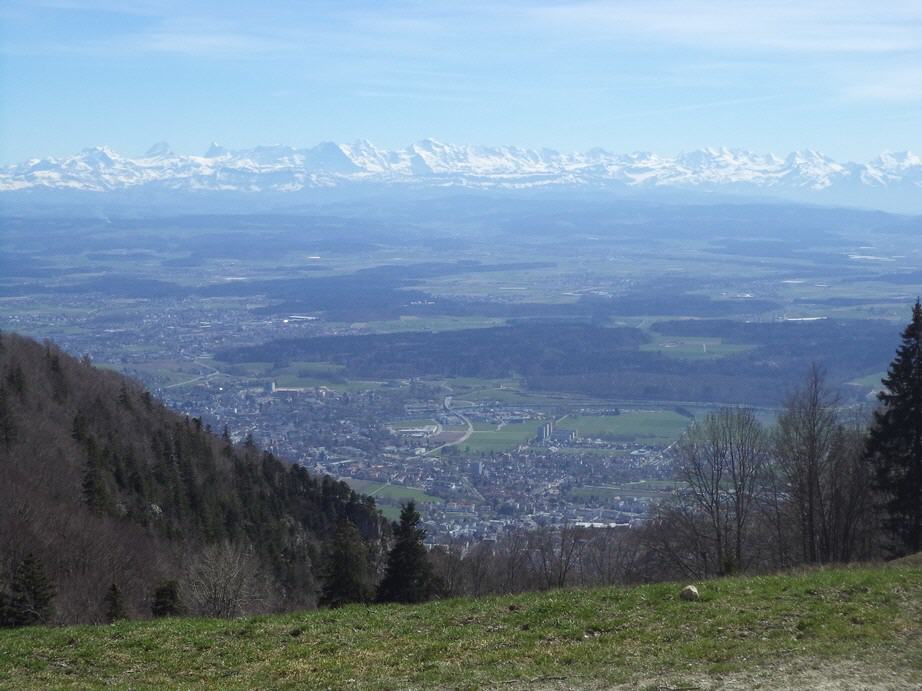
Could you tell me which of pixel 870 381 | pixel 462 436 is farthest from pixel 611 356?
pixel 462 436

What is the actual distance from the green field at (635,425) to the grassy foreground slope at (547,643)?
191ft

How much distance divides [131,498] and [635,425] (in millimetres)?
45659

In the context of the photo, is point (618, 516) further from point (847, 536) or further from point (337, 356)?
point (337, 356)

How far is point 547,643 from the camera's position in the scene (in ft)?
37.4

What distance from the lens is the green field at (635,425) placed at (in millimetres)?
73188

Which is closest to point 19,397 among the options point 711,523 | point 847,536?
point 711,523

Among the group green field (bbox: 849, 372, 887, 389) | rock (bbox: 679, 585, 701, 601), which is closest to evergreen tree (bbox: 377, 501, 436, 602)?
rock (bbox: 679, 585, 701, 601)

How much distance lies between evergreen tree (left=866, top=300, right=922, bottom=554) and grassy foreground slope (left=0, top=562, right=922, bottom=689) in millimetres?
8950

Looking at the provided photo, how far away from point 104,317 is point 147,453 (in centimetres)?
9229

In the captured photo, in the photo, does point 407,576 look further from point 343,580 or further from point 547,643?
point 547,643

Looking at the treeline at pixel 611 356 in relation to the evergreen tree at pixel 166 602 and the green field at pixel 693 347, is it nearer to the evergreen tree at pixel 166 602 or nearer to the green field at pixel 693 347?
the green field at pixel 693 347

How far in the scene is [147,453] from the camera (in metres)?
50.3

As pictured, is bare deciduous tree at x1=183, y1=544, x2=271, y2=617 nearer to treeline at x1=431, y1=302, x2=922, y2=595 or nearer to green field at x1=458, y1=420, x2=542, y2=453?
treeline at x1=431, y1=302, x2=922, y2=595

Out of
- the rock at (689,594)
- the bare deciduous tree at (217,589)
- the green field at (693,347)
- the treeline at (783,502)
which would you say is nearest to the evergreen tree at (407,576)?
the bare deciduous tree at (217,589)
